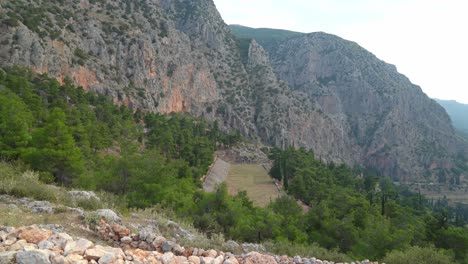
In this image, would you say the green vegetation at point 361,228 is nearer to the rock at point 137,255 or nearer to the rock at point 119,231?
the rock at point 119,231

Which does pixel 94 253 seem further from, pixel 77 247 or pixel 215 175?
pixel 215 175

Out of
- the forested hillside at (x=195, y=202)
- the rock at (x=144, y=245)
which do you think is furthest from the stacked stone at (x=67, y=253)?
the forested hillside at (x=195, y=202)

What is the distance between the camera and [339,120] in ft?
631

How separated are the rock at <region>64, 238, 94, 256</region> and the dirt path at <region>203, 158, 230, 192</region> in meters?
45.1

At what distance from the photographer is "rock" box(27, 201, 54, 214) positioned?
43.1 ft

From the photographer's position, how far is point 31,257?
6480mm

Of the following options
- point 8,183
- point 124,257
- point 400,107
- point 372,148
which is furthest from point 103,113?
point 400,107

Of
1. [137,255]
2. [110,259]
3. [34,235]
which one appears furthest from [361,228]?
[34,235]

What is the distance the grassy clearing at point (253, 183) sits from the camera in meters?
56.2

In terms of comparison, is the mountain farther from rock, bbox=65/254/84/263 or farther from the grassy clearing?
rock, bbox=65/254/84/263

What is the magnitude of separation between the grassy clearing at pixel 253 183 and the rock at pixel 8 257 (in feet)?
144

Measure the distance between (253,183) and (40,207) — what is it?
56.0 meters

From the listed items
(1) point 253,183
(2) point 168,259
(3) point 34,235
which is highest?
(3) point 34,235

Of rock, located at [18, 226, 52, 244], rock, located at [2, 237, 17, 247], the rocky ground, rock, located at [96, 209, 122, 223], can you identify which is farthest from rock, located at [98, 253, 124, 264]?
rock, located at [96, 209, 122, 223]
